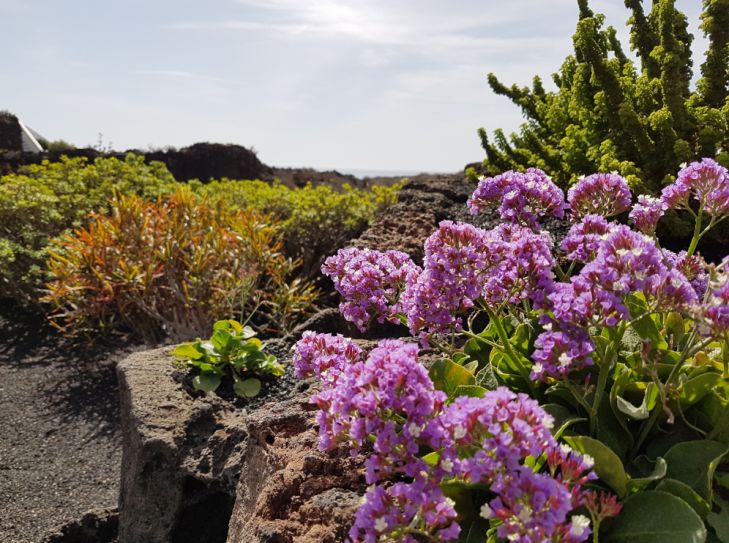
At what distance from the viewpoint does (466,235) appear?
205cm

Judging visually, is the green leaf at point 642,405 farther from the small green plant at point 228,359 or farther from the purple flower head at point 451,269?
the small green plant at point 228,359

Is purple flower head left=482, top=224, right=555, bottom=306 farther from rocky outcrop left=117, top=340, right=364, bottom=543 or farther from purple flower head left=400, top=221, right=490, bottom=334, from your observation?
rocky outcrop left=117, top=340, right=364, bottom=543

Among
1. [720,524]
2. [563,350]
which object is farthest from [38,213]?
[720,524]

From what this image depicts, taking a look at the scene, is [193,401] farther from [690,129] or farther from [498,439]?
[690,129]

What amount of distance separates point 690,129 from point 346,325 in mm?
2871

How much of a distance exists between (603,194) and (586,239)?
406mm

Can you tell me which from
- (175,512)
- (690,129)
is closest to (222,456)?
(175,512)

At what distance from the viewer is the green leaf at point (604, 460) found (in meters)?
1.81

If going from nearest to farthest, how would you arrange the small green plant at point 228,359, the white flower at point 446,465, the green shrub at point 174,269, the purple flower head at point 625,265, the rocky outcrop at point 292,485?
the white flower at point 446,465 → the purple flower head at point 625,265 → the rocky outcrop at point 292,485 → the small green plant at point 228,359 → the green shrub at point 174,269

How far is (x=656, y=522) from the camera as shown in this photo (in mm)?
1770

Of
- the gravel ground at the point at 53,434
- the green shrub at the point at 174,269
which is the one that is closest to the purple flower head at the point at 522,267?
the gravel ground at the point at 53,434

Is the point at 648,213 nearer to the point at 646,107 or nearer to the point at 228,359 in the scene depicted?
the point at 228,359

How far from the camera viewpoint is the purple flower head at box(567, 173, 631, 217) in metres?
2.46

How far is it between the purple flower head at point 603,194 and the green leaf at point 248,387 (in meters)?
2.11
